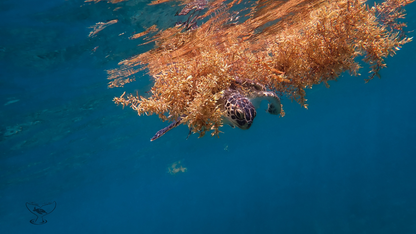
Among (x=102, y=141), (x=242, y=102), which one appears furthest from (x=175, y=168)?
(x=242, y=102)

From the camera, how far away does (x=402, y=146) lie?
43.2m

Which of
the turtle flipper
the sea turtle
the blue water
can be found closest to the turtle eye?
the sea turtle

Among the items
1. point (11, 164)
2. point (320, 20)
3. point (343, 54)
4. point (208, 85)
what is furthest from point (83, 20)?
point (11, 164)

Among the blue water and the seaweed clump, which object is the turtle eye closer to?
the seaweed clump

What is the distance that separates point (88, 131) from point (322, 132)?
110352 millimetres

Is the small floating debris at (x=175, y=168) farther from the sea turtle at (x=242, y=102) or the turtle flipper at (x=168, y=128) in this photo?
the sea turtle at (x=242, y=102)

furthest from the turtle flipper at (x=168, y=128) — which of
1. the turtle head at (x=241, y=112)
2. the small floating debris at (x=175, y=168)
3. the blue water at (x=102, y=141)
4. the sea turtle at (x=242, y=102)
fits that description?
the small floating debris at (x=175, y=168)

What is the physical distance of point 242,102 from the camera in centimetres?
289

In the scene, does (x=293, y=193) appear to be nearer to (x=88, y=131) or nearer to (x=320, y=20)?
(x=88, y=131)

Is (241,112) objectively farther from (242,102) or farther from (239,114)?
(242,102)

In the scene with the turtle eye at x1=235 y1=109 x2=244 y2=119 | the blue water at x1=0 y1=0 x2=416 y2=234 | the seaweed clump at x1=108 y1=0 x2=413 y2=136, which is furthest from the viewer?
the blue water at x1=0 y1=0 x2=416 y2=234

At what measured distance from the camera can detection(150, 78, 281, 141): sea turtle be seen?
2837 millimetres

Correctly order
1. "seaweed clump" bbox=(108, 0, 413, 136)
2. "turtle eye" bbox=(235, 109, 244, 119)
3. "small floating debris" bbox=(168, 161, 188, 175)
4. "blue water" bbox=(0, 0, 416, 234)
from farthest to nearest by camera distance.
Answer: "small floating debris" bbox=(168, 161, 188, 175)
"blue water" bbox=(0, 0, 416, 234)
"seaweed clump" bbox=(108, 0, 413, 136)
"turtle eye" bbox=(235, 109, 244, 119)

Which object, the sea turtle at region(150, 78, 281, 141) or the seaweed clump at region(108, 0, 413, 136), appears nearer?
the sea turtle at region(150, 78, 281, 141)
